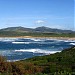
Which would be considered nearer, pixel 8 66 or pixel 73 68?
pixel 8 66

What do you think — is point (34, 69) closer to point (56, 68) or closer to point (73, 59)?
point (56, 68)

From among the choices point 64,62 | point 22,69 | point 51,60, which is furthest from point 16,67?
point 51,60

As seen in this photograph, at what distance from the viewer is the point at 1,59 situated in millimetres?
25344

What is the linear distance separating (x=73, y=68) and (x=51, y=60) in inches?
295

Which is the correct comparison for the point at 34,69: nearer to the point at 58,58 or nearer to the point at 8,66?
the point at 8,66

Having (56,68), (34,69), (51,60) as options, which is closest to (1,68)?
(34,69)

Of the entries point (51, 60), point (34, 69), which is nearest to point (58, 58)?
point (51, 60)

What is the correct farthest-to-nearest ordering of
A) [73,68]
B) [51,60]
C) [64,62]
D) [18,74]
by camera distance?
1. [51,60]
2. [64,62]
3. [73,68]
4. [18,74]

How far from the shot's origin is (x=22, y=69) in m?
25.2

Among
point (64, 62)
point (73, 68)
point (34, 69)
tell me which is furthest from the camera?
point (64, 62)

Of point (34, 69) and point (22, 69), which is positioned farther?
point (34, 69)

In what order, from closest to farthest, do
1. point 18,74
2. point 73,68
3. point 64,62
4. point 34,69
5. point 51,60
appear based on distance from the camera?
point 18,74
point 34,69
point 73,68
point 64,62
point 51,60

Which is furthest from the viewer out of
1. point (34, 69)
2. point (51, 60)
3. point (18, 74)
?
point (51, 60)

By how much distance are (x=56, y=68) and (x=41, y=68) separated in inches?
48.7
